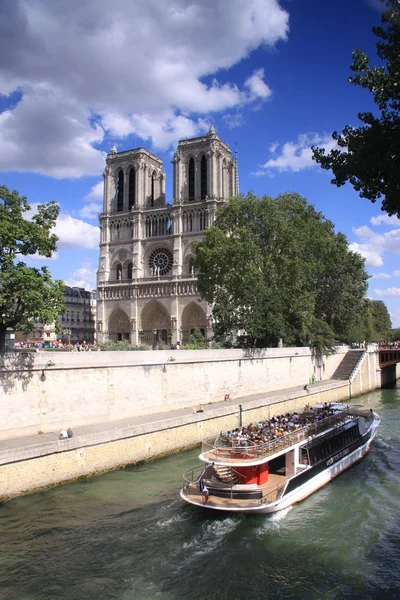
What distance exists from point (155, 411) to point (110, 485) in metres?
6.90

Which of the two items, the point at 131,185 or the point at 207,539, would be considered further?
the point at 131,185

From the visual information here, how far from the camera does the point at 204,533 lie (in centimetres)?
1206

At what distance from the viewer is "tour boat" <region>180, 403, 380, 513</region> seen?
1355 centimetres

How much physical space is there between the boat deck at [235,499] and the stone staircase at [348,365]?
27.2 m

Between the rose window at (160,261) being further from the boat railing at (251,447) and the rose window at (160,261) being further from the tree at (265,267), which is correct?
the boat railing at (251,447)

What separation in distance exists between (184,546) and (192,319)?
152 ft

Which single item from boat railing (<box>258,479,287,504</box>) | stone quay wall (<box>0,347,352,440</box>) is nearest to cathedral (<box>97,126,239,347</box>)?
stone quay wall (<box>0,347,352,440</box>)

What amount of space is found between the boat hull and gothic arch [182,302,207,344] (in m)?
36.9

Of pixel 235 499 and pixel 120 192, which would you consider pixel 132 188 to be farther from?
pixel 235 499

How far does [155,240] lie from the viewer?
6128 cm

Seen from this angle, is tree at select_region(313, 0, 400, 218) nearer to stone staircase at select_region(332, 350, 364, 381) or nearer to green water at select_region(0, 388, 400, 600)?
green water at select_region(0, 388, 400, 600)

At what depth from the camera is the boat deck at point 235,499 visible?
1323cm

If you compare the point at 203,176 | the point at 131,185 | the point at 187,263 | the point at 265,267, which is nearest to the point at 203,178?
the point at 203,176

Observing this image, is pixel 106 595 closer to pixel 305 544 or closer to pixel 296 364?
pixel 305 544
